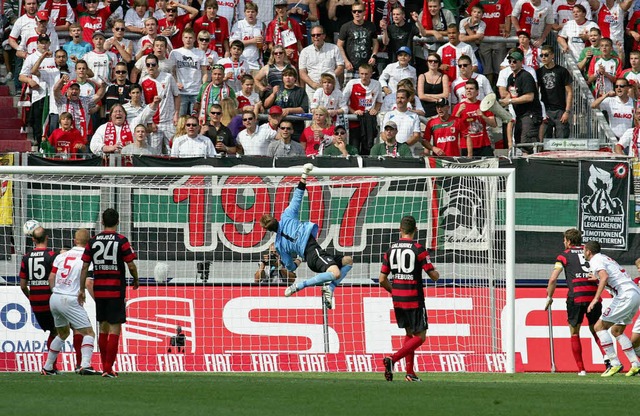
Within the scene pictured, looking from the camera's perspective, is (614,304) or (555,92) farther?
(555,92)

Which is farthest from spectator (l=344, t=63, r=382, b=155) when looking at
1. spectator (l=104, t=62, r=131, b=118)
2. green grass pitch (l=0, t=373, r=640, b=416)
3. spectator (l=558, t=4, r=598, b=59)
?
green grass pitch (l=0, t=373, r=640, b=416)

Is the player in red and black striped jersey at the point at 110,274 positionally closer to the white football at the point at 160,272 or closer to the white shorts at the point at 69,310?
the white shorts at the point at 69,310

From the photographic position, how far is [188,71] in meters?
20.3

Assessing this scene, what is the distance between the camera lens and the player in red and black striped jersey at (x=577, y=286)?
15711mm

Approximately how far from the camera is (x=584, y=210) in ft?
57.8

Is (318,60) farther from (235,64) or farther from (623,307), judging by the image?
(623,307)

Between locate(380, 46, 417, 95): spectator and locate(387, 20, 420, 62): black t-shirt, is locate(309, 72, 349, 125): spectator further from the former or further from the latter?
locate(387, 20, 420, 62): black t-shirt

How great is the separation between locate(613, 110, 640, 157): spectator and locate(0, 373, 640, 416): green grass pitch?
7126mm

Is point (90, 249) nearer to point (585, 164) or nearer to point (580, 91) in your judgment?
point (585, 164)

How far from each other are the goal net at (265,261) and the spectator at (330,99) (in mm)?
2553

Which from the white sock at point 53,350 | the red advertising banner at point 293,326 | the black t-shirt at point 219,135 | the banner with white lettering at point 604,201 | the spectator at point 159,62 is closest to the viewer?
the white sock at point 53,350

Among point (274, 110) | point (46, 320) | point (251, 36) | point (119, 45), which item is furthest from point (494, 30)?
point (46, 320)

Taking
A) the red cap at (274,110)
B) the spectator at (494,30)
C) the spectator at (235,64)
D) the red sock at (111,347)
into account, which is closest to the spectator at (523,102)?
the spectator at (494,30)

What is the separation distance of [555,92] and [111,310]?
10.7 metres
